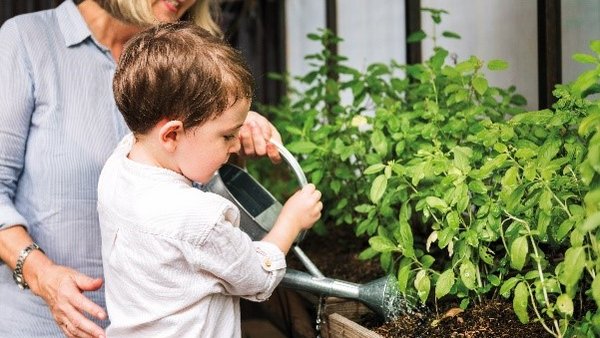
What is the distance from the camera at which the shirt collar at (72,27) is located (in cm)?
219

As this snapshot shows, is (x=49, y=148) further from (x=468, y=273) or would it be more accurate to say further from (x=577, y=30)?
(x=577, y=30)

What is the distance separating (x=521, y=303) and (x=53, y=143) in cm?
116

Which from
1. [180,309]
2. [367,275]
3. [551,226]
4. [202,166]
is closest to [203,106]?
[202,166]

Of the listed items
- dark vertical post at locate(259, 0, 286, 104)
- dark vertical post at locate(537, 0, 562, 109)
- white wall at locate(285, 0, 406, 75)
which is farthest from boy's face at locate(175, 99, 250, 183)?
dark vertical post at locate(259, 0, 286, 104)

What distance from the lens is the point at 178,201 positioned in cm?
167

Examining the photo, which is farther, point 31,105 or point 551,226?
point 31,105

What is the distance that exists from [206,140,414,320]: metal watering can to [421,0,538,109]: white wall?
3.01 feet

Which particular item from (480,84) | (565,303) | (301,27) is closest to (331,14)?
(301,27)

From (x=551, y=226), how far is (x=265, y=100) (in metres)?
4.49

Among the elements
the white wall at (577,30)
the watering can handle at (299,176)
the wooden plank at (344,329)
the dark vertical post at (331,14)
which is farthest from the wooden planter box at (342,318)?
the dark vertical post at (331,14)

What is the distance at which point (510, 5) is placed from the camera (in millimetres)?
2643

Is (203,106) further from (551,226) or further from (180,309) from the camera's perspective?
(551,226)

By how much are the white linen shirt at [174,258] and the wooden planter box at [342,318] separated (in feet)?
0.75

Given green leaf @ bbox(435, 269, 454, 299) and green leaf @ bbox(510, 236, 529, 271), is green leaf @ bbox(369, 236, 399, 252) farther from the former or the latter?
green leaf @ bbox(510, 236, 529, 271)
